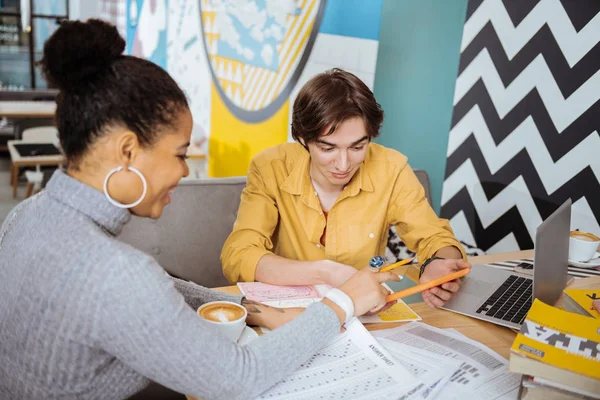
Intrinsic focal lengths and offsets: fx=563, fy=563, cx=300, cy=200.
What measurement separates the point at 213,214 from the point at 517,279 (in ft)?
3.35

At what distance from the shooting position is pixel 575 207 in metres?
1.97

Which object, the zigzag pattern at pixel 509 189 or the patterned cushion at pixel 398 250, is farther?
the patterned cushion at pixel 398 250

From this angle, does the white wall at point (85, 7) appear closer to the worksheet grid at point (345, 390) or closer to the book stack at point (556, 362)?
the worksheet grid at point (345, 390)

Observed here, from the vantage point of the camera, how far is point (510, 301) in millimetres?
1414

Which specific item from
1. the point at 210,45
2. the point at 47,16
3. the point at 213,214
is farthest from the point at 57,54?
the point at 47,16

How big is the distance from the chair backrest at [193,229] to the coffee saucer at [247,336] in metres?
0.81

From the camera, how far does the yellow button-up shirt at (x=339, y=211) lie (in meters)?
1.70

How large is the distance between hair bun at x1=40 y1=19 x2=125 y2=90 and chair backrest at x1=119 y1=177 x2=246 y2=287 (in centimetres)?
101

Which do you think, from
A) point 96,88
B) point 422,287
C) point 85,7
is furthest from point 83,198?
point 85,7

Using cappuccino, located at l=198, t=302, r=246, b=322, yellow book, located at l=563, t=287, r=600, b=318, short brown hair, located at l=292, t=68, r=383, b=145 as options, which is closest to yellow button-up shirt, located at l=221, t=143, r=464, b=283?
short brown hair, located at l=292, t=68, r=383, b=145

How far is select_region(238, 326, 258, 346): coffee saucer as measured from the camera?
45.3 inches

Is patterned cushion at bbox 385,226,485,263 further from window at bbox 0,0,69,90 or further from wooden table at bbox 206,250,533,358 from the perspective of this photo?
window at bbox 0,0,69,90

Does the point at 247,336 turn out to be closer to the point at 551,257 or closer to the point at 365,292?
the point at 365,292

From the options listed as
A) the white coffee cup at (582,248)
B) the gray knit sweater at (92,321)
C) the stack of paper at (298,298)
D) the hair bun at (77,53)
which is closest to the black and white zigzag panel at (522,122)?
the white coffee cup at (582,248)
